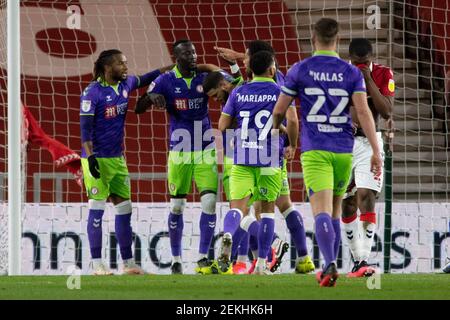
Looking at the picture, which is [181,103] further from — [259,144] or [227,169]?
[259,144]

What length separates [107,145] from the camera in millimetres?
11383

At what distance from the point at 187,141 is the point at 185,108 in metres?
0.32

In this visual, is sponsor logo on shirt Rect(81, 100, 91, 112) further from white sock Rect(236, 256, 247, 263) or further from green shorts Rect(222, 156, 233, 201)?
white sock Rect(236, 256, 247, 263)

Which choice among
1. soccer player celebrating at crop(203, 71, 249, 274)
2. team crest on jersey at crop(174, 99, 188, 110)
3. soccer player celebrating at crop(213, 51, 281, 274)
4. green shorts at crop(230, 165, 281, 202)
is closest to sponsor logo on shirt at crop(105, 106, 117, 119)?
team crest on jersey at crop(174, 99, 188, 110)

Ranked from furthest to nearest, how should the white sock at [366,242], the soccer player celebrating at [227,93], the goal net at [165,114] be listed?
the goal net at [165,114] < the soccer player celebrating at [227,93] < the white sock at [366,242]

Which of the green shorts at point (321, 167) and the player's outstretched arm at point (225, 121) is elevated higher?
the player's outstretched arm at point (225, 121)

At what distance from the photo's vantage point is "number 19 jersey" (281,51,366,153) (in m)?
8.66

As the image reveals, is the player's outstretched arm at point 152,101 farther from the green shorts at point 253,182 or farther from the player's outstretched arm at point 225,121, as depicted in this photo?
the green shorts at point 253,182

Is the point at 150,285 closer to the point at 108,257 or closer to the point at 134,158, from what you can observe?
the point at 108,257

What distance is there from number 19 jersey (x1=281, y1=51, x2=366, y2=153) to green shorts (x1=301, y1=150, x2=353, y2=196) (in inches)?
1.7

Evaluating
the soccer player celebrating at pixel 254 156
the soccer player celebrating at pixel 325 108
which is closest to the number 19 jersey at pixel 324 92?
the soccer player celebrating at pixel 325 108

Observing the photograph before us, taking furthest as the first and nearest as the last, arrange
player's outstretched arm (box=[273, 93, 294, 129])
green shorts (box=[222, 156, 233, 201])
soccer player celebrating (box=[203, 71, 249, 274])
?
green shorts (box=[222, 156, 233, 201]) → soccer player celebrating (box=[203, 71, 249, 274]) → player's outstretched arm (box=[273, 93, 294, 129])

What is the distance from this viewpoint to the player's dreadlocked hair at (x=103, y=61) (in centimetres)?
1133

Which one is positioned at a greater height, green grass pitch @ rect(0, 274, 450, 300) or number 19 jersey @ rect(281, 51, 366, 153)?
number 19 jersey @ rect(281, 51, 366, 153)
